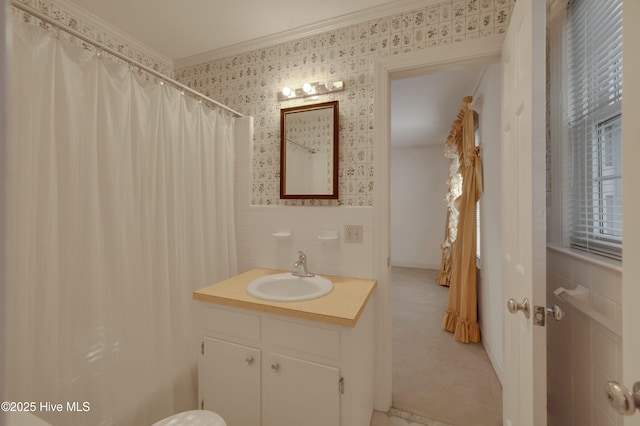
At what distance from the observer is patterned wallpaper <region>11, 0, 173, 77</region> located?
146 cm

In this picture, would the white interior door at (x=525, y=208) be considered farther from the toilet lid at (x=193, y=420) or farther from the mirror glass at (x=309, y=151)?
the toilet lid at (x=193, y=420)

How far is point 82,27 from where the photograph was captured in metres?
1.63

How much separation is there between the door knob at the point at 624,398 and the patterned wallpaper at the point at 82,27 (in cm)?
237

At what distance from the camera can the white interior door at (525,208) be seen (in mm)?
855

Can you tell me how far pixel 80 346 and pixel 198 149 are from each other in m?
1.19

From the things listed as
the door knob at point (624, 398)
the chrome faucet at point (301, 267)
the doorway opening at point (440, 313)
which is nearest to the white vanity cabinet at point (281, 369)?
the chrome faucet at point (301, 267)

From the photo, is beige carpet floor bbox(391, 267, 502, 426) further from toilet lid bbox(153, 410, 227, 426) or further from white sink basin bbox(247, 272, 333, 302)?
toilet lid bbox(153, 410, 227, 426)

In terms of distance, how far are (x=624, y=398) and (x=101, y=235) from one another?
1.77 meters

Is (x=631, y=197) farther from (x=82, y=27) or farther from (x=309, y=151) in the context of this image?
(x=82, y=27)

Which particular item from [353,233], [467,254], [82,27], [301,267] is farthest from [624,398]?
[82,27]

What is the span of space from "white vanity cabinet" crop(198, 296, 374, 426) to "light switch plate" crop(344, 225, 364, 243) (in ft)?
1.40

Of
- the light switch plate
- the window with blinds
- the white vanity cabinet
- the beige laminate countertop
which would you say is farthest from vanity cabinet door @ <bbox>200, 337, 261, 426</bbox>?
the window with blinds

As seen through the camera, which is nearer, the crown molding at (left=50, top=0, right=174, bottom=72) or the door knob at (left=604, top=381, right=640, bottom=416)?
the door knob at (left=604, top=381, right=640, bottom=416)

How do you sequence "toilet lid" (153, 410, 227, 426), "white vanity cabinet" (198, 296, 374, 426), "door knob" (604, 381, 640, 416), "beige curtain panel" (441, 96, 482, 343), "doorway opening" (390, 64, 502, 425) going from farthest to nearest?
"beige curtain panel" (441, 96, 482, 343), "doorway opening" (390, 64, 502, 425), "white vanity cabinet" (198, 296, 374, 426), "toilet lid" (153, 410, 227, 426), "door knob" (604, 381, 640, 416)
